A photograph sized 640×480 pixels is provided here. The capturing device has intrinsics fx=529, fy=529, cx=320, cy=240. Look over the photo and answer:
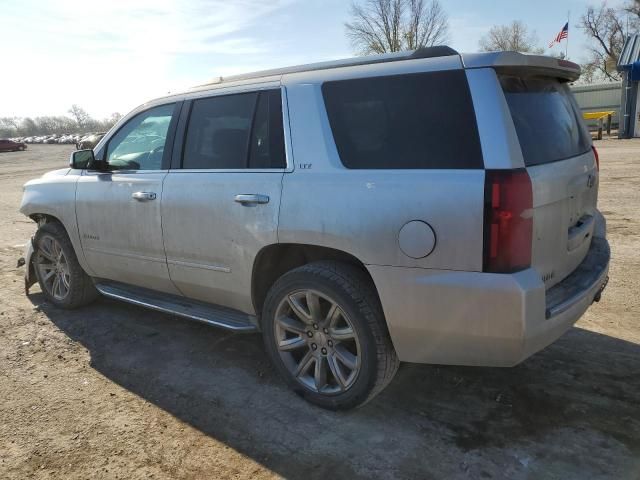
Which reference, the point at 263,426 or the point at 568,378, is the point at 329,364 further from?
the point at 568,378

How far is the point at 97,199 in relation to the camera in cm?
430

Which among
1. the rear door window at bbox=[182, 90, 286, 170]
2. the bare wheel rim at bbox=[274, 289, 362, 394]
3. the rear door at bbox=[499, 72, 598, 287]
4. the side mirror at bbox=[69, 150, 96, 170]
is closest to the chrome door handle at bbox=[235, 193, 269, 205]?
the rear door window at bbox=[182, 90, 286, 170]

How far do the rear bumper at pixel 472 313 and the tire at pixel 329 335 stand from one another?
13 cm

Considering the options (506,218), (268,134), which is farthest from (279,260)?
(506,218)

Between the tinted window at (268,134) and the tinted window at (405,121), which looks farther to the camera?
the tinted window at (268,134)

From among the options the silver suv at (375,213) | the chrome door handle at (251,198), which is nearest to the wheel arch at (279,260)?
the silver suv at (375,213)

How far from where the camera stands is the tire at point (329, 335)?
286 centimetres

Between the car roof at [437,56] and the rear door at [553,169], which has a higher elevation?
the car roof at [437,56]

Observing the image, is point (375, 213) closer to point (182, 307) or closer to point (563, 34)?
point (182, 307)

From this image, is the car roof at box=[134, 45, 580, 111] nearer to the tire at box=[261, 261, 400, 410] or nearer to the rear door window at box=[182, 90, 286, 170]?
the rear door window at box=[182, 90, 286, 170]

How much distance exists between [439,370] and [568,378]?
79cm

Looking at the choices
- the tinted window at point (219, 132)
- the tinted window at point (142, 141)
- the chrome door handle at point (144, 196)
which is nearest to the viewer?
the tinted window at point (219, 132)

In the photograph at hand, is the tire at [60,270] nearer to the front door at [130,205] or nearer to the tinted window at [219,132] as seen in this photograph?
the front door at [130,205]

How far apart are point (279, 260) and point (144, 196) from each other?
1219 millimetres
